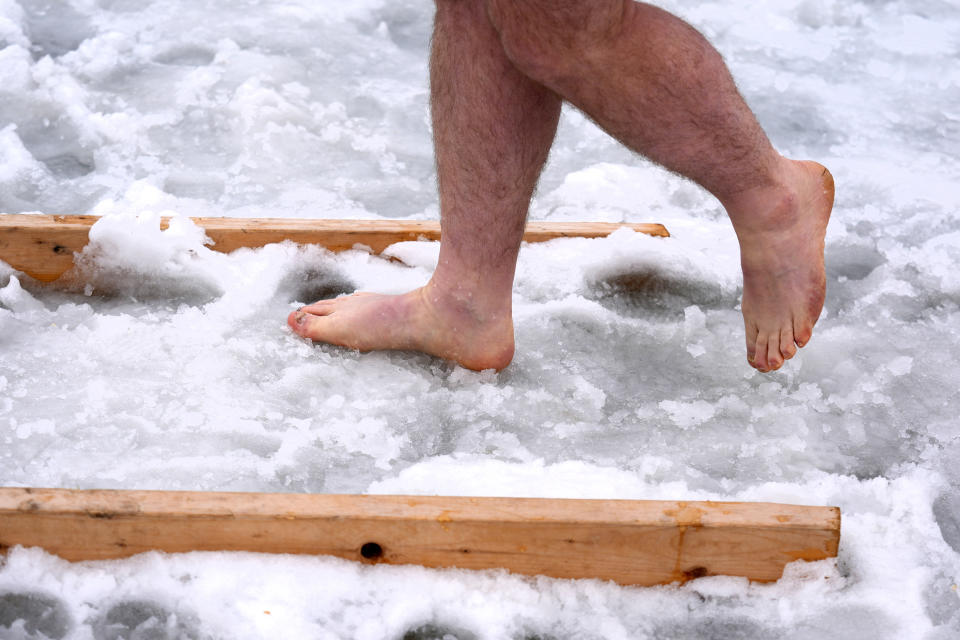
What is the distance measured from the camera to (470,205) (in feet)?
4.72

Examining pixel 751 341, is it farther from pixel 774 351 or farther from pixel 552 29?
pixel 552 29

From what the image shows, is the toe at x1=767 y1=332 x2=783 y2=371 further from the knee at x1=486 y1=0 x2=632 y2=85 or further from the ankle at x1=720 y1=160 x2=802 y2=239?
the knee at x1=486 y1=0 x2=632 y2=85

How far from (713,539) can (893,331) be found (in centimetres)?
71

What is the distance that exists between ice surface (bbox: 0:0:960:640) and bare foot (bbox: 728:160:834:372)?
0.11m

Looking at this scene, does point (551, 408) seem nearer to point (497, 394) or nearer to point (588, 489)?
point (497, 394)

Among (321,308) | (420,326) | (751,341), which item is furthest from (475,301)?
(751,341)

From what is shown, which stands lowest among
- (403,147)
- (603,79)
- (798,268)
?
(403,147)

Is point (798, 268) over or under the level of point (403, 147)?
over

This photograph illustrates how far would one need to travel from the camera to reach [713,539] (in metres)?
1.14

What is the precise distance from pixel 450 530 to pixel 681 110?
57cm

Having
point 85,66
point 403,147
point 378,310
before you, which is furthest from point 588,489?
point 85,66

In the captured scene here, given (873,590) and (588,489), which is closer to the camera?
(873,590)

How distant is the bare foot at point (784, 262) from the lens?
1.35m

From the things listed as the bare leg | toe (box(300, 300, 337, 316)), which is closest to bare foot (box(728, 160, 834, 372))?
the bare leg
